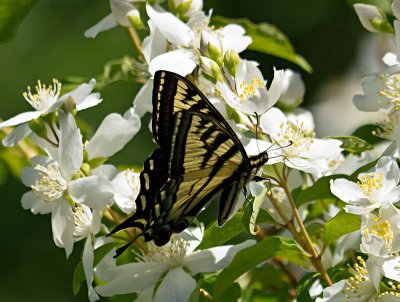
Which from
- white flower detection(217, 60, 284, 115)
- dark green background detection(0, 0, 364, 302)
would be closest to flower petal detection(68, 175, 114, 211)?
white flower detection(217, 60, 284, 115)

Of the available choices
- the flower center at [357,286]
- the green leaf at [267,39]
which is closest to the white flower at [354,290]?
the flower center at [357,286]

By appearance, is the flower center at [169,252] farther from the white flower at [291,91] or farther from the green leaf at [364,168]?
the white flower at [291,91]

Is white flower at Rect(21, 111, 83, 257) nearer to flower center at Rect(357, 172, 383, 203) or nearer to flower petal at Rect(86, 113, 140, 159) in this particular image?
flower petal at Rect(86, 113, 140, 159)

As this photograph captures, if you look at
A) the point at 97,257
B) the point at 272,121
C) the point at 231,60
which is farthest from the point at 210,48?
the point at 97,257

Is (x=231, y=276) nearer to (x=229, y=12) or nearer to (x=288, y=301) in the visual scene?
(x=288, y=301)

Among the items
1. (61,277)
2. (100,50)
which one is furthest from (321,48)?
(61,277)
